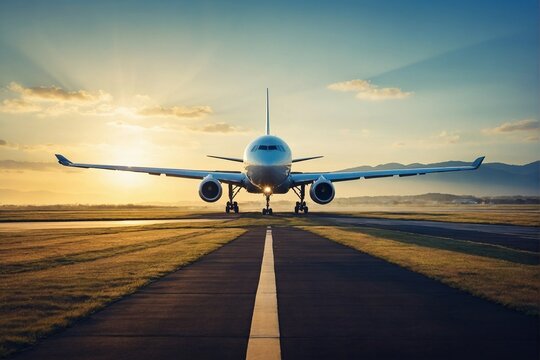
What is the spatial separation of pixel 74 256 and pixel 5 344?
8831 mm

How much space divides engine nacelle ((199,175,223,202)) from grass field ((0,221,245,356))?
61.1 ft

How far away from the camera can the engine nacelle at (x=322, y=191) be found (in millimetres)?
38350

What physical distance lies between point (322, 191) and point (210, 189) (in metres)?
8.65

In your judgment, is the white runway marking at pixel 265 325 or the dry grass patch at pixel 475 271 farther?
the dry grass patch at pixel 475 271

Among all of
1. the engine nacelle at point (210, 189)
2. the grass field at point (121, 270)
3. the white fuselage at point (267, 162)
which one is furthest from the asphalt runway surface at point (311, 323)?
the engine nacelle at point (210, 189)

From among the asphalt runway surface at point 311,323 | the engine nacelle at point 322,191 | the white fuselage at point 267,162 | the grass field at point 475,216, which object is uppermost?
the white fuselage at point 267,162

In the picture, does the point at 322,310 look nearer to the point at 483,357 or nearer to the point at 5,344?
the point at 483,357

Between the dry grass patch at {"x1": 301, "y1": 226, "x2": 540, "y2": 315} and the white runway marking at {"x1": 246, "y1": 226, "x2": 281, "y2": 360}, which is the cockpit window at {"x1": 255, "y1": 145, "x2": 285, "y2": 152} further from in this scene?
the white runway marking at {"x1": 246, "y1": 226, "x2": 281, "y2": 360}

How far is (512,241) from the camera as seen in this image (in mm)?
18328

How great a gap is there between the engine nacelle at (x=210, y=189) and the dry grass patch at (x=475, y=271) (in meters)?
22.4

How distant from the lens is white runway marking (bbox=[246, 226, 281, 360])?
4883mm

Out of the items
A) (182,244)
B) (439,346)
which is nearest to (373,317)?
(439,346)

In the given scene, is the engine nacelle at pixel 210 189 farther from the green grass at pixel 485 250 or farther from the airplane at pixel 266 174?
the green grass at pixel 485 250

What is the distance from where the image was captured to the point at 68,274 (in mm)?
10234
